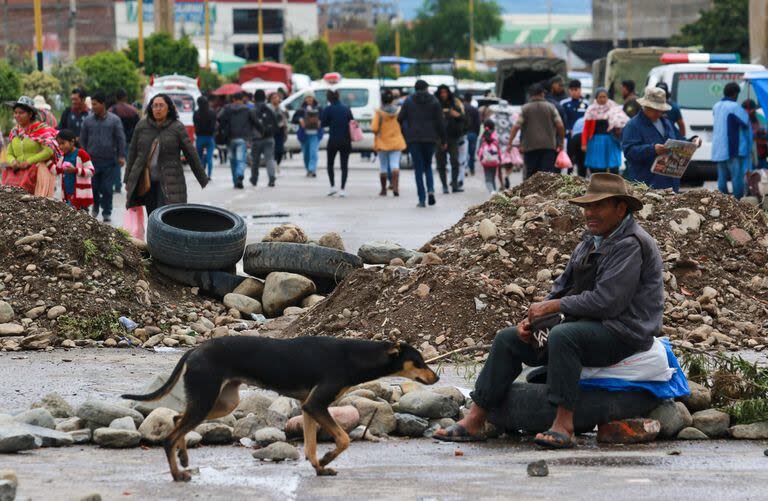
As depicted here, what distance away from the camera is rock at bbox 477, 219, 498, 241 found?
38.6 ft

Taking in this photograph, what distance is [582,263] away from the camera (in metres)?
7.51

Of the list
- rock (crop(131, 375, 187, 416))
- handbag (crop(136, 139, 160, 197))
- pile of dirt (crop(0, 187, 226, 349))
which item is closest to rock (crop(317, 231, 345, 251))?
pile of dirt (crop(0, 187, 226, 349))

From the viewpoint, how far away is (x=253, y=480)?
6.42m

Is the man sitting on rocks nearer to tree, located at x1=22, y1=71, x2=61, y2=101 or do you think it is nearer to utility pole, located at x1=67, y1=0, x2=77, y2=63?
tree, located at x1=22, y1=71, x2=61, y2=101

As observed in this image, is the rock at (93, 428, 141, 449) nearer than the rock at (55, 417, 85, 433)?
Yes

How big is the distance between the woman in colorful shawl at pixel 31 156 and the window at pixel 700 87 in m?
13.7

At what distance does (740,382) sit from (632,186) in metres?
4.74

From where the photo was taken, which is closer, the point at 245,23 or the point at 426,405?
the point at 426,405

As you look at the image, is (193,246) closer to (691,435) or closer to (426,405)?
(426,405)

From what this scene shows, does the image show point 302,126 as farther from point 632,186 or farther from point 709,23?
point 709,23

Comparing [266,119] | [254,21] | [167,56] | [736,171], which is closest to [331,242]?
[736,171]

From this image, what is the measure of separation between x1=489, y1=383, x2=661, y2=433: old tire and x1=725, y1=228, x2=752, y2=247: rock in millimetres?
4791

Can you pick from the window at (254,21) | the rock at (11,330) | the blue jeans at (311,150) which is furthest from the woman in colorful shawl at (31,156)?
the window at (254,21)

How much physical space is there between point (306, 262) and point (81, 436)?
5.43 metres
